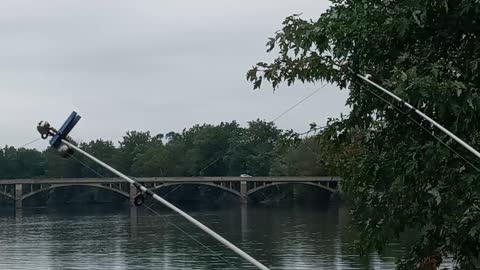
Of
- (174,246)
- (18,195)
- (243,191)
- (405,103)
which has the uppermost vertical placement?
(405,103)

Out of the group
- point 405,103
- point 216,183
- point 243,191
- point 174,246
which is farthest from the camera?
point 243,191

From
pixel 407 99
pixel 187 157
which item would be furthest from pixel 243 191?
pixel 407 99

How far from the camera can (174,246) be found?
153 feet

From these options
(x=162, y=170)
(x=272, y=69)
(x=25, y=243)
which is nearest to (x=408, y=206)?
(x=272, y=69)

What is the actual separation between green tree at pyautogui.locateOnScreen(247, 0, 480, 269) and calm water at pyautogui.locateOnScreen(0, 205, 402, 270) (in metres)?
16.6

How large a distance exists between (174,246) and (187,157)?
52595 millimetres

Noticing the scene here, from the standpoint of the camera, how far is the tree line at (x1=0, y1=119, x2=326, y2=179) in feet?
272

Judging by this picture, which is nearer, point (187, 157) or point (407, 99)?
point (407, 99)

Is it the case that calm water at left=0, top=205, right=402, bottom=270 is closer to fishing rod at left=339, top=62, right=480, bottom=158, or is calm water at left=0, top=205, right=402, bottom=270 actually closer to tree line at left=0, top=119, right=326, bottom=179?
tree line at left=0, top=119, right=326, bottom=179

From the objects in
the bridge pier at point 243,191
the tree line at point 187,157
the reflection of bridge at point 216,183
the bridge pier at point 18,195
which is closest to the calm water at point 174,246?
the tree line at point 187,157

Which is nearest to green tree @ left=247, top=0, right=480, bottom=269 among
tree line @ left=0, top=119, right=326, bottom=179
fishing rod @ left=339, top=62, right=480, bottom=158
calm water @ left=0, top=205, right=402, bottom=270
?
fishing rod @ left=339, top=62, right=480, bottom=158

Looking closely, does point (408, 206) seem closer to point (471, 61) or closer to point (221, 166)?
point (471, 61)

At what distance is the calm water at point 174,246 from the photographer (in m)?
36.9

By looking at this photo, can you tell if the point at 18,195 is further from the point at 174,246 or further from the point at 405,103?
the point at 405,103
